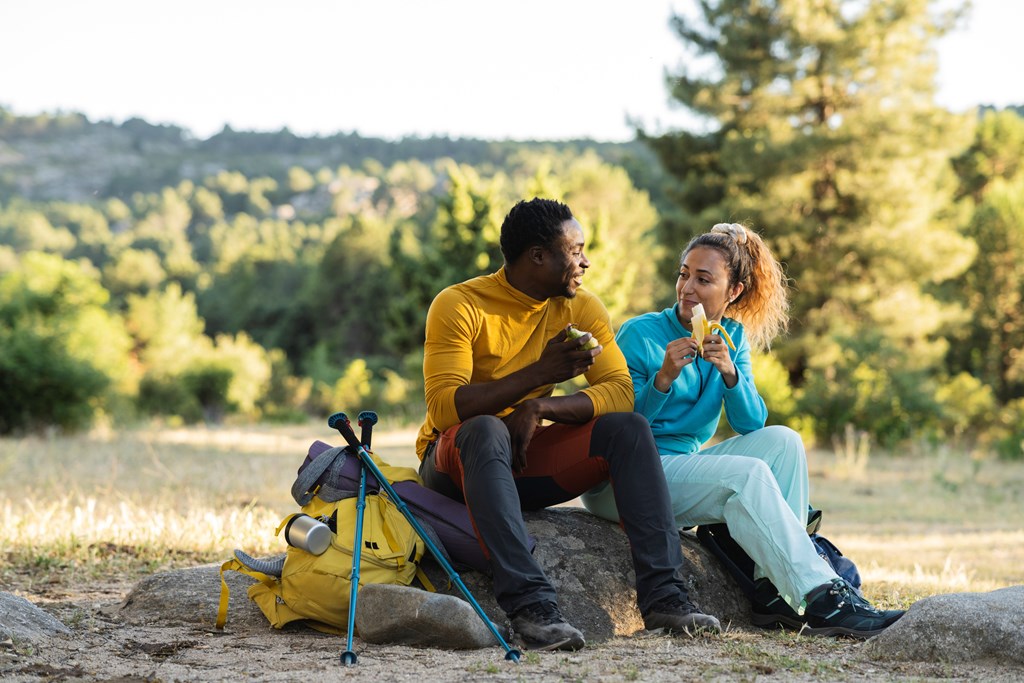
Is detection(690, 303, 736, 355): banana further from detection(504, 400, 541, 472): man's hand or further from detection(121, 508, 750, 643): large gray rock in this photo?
detection(121, 508, 750, 643): large gray rock

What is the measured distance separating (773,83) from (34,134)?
14108 cm

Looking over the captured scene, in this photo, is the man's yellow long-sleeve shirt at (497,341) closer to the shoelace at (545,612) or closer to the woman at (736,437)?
the woman at (736,437)

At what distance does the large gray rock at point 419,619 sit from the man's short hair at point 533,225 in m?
1.38

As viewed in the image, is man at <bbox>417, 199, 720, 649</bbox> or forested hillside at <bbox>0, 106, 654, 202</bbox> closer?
man at <bbox>417, 199, 720, 649</bbox>

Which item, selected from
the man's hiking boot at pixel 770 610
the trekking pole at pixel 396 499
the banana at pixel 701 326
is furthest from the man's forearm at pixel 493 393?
the man's hiking boot at pixel 770 610

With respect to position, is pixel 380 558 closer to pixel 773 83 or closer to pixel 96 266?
pixel 773 83

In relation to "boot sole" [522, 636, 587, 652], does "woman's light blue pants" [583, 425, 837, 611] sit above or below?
above

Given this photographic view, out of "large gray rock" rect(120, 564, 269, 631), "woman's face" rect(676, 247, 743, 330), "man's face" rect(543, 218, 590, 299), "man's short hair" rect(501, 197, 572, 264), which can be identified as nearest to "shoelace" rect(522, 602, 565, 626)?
"large gray rock" rect(120, 564, 269, 631)

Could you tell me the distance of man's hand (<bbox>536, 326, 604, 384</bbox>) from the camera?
4.01 m

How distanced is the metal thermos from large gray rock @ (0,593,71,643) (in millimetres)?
889

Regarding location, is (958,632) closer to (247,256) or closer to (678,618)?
(678,618)

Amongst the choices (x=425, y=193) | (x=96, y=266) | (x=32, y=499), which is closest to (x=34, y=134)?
(x=425, y=193)

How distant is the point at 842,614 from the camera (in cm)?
393

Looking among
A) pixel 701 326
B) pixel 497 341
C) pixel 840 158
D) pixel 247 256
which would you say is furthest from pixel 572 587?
pixel 247 256
